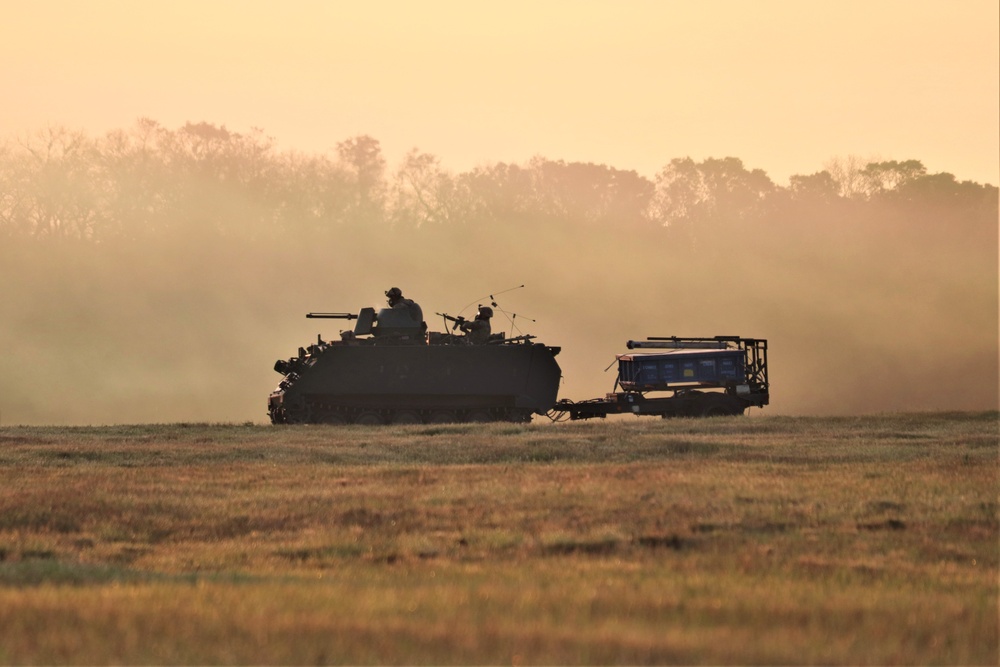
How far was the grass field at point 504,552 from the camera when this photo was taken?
9.91 metres

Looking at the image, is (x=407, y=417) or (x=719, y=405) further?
(x=407, y=417)

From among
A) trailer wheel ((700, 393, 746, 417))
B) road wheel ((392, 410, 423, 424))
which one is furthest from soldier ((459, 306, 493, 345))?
trailer wheel ((700, 393, 746, 417))

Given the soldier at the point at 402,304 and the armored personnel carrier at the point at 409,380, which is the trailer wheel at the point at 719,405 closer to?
the armored personnel carrier at the point at 409,380

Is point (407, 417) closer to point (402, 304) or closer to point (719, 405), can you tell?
point (402, 304)

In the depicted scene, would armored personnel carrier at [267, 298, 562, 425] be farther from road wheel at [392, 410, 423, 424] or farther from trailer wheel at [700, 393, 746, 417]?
trailer wheel at [700, 393, 746, 417]

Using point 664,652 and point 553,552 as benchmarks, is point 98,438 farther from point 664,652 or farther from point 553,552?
point 664,652

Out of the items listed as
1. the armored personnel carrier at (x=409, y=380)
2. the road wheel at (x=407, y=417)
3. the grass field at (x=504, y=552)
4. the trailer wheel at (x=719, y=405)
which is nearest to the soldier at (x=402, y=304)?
the armored personnel carrier at (x=409, y=380)

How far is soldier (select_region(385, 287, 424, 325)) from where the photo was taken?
49656 mm

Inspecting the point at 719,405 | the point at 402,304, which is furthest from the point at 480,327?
the point at 719,405

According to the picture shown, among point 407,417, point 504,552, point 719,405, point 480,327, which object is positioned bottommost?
point 504,552

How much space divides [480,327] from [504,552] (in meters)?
33.5

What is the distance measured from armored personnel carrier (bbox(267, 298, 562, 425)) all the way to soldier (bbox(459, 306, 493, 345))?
0.19 m

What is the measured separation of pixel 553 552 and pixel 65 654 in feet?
25.6

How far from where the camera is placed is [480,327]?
4972 centimetres
